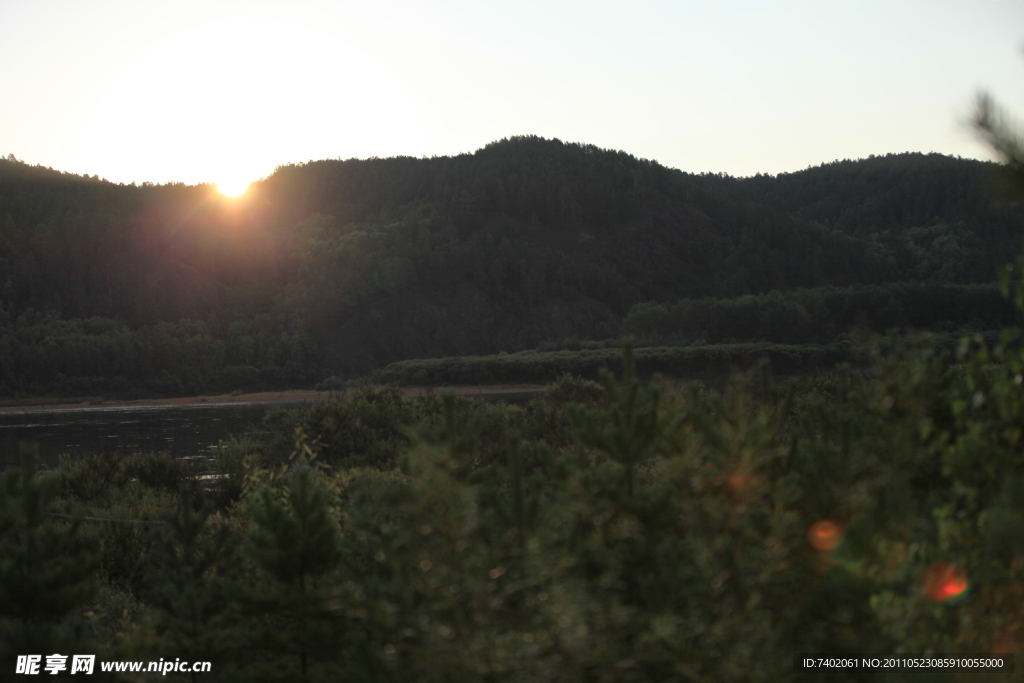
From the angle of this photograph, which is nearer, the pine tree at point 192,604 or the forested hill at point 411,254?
the pine tree at point 192,604

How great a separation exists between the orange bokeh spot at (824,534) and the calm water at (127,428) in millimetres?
29580

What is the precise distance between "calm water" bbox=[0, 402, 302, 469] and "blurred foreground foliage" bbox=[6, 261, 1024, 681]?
87.9 feet

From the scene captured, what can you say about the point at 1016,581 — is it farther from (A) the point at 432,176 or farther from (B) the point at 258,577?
(A) the point at 432,176

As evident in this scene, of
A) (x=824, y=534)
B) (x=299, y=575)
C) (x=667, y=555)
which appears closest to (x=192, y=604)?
(x=299, y=575)

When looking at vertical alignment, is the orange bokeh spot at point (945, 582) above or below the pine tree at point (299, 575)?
above

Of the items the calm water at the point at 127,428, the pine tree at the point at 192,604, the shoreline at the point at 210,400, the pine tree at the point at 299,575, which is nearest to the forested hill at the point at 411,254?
the shoreline at the point at 210,400

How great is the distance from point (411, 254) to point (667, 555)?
5274 inches

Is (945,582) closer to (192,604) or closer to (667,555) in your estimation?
(667,555)

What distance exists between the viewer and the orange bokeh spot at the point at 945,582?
13.5 feet

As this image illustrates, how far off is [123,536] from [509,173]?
495 feet

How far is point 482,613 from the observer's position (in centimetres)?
374

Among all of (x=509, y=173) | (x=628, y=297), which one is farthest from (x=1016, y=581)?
(x=509, y=173)

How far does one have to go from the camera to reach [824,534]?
457cm

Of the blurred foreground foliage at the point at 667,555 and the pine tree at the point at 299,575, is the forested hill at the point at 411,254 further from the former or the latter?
the blurred foreground foliage at the point at 667,555
